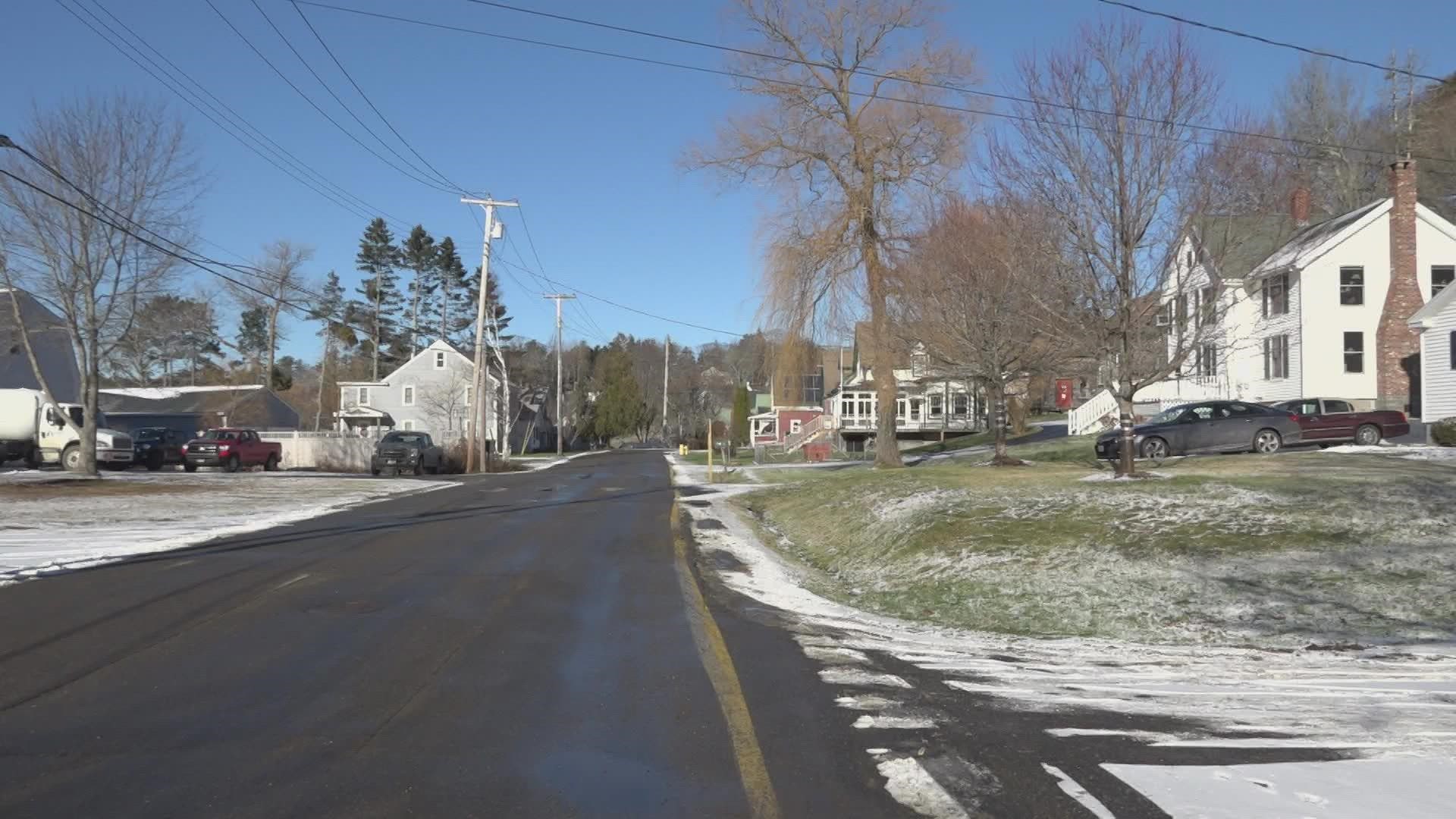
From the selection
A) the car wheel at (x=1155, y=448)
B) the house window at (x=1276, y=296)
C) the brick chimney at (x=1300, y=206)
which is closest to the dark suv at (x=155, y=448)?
the car wheel at (x=1155, y=448)

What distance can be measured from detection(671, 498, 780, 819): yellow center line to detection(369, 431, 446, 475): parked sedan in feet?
100

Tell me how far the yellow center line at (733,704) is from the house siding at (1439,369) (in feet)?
86.8

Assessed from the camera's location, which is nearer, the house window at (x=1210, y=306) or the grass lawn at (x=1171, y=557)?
the grass lawn at (x=1171, y=557)

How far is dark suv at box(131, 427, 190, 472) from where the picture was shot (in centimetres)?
4266

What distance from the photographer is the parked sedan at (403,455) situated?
4075cm

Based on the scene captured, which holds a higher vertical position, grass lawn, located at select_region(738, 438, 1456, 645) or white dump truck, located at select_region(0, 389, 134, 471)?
white dump truck, located at select_region(0, 389, 134, 471)

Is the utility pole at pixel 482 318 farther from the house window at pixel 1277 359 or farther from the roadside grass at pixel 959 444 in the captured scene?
the house window at pixel 1277 359

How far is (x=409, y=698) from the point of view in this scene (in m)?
7.16

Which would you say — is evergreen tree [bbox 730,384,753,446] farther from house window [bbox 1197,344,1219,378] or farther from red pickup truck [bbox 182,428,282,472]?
house window [bbox 1197,344,1219,378]

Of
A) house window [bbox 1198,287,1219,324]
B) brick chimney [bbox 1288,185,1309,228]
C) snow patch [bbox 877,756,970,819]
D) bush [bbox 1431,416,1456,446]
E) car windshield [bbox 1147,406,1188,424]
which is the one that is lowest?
snow patch [bbox 877,756,970,819]

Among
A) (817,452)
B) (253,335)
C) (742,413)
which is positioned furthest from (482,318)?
(253,335)

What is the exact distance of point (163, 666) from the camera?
8.03 m

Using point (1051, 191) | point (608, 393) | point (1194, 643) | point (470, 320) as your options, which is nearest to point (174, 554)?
point (1194, 643)

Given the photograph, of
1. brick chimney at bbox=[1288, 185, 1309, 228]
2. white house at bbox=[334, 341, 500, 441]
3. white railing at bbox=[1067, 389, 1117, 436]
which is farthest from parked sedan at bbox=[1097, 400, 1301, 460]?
white house at bbox=[334, 341, 500, 441]
